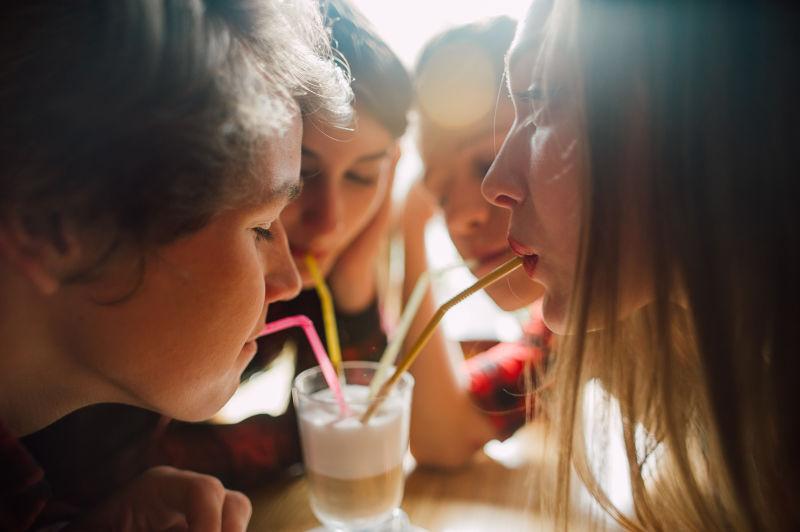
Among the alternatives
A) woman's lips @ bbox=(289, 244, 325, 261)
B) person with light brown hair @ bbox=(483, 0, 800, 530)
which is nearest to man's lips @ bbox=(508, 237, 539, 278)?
person with light brown hair @ bbox=(483, 0, 800, 530)

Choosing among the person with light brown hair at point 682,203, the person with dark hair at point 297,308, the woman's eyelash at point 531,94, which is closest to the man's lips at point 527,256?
the person with light brown hair at point 682,203

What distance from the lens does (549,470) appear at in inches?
27.9

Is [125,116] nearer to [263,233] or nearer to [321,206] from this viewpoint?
[263,233]

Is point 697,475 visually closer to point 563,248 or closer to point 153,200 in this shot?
point 563,248

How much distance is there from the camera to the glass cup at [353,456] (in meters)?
0.65

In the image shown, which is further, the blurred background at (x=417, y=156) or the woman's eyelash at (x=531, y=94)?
the blurred background at (x=417, y=156)

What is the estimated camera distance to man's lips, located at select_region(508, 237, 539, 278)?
557 mm

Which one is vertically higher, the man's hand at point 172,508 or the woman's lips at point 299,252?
the woman's lips at point 299,252

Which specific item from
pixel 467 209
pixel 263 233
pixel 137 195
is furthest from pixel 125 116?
pixel 467 209

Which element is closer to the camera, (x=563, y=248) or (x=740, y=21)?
(x=740, y=21)

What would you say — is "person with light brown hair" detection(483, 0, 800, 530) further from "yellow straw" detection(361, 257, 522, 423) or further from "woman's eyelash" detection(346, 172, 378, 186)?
"woman's eyelash" detection(346, 172, 378, 186)

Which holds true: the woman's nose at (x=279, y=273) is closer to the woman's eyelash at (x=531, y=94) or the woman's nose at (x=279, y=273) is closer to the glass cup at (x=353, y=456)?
the glass cup at (x=353, y=456)

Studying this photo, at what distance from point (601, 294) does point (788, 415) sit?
164 millimetres

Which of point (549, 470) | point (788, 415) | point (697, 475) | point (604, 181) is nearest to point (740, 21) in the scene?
point (604, 181)
